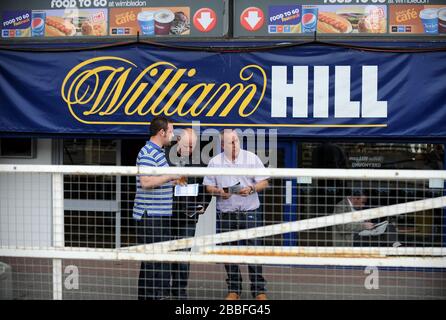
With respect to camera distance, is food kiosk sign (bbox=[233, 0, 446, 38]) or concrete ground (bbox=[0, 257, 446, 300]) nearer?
concrete ground (bbox=[0, 257, 446, 300])

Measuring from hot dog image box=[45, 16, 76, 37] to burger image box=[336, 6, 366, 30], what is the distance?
3376mm

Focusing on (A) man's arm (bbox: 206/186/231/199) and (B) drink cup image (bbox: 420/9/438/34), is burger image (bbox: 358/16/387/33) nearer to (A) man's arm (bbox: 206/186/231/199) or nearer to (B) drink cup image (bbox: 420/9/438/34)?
(B) drink cup image (bbox: 420/9/438/34)

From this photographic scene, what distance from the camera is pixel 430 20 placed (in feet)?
22.4

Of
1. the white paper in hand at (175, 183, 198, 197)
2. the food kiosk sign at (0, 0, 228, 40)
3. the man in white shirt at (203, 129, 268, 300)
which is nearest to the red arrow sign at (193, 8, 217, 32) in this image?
the food kiosk sign at (0, 0, 228, 40)

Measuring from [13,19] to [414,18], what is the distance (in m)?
4.99

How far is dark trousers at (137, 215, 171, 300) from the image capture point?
4.51m

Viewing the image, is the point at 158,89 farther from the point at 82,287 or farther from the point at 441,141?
the point at 441,141

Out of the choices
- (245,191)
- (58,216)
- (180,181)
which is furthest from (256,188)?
(58,216)

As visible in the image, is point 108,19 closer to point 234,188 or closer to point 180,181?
point 234,188

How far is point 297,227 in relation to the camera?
13.8 feet

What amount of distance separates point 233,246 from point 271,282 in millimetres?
551

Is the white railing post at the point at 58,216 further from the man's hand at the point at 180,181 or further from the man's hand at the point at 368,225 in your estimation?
the man's hand at the point at 368,225

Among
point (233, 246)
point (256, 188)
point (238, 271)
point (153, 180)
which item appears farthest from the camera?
point (256, 188)
